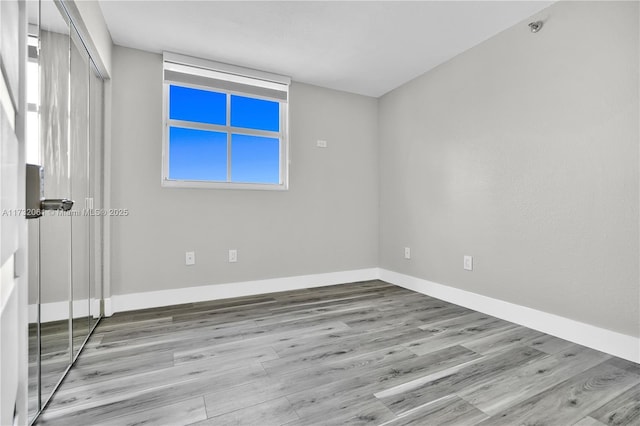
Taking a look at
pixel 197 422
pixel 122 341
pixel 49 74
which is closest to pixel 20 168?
pixel 49 74

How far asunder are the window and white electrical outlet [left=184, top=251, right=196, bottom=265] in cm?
63

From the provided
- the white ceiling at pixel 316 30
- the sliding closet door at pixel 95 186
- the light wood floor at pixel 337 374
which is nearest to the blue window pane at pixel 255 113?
the white ceiling at pixel 316 30

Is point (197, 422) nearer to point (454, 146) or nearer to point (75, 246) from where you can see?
point (75, 246)

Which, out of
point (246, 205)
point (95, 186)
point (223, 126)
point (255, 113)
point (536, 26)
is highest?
point (536, 26)

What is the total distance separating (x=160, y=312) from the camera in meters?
2.62

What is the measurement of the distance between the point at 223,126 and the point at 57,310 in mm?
2092

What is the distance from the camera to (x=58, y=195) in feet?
4.69

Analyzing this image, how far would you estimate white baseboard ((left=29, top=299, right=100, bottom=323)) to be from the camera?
117cm

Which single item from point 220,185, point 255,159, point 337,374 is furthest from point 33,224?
point 255,159

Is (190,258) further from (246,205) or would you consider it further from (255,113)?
(255,113)

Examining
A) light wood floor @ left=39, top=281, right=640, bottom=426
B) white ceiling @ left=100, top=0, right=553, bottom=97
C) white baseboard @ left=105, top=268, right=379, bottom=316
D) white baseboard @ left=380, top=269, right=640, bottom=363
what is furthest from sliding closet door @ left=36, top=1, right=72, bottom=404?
white baseboard @ left=380, top=269, right=640, bottom=363

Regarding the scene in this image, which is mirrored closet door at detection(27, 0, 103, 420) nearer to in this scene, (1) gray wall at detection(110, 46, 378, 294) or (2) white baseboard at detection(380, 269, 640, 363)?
(1) gray wall at detection(110, 46, 378, 294)

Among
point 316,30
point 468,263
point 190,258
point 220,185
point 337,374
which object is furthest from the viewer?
point 220,185

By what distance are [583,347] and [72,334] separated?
3033mm
